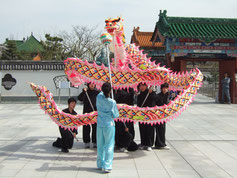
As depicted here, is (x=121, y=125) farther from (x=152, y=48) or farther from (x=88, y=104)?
(x=152, y=48)

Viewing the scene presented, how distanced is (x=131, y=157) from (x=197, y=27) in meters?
10.8

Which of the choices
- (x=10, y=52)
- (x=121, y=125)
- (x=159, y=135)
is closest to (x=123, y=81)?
(x=121, y=125)

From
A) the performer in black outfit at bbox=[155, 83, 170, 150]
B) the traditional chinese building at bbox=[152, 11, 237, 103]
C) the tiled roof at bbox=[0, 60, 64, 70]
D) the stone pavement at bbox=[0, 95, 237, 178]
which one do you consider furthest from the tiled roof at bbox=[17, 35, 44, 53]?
the performer in black outfit at bbox=[155, 83, 170, 150]

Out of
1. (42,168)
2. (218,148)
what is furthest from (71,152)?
(218,148)

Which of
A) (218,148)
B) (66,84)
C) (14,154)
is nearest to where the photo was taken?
(14,154)

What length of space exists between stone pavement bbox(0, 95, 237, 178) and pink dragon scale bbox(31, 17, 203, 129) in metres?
0.67

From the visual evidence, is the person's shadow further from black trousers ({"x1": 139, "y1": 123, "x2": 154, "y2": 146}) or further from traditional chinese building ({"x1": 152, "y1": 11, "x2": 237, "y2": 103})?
traditional chinese building ({"x1": 152, "y1": 11, "x2": 237, "y2": 103})

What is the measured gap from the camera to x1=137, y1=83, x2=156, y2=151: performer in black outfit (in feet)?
16.4

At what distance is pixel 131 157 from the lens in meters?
4.62

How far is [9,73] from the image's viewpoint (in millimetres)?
16234

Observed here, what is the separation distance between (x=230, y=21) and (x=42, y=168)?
13.1m

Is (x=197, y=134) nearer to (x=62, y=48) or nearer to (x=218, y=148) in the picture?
(x=218, y=148)

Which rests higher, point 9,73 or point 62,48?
point 62,48

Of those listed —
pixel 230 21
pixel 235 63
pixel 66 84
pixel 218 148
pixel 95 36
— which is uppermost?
pixel 95 36
